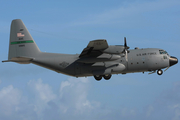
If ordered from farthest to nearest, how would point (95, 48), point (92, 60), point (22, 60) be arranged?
point (22, 60) → point (92, 60) → point (95, 48)

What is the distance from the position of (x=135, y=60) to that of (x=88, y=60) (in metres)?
4.81

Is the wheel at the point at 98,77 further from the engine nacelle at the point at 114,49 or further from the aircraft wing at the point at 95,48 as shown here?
the engine nacelle at the point at 114,49

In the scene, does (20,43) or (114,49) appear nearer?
(114,49)

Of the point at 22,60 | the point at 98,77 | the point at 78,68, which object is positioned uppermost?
the point at 22,60

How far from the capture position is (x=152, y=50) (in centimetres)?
2523

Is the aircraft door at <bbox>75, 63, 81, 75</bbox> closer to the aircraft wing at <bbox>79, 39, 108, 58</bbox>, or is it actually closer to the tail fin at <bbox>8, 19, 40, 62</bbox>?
the aircraft wing at <bbox>79, 39, 108, 58</bbox>

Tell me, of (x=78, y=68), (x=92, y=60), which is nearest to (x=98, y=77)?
(x=78, y=68)

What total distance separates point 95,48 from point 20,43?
27.9 feet

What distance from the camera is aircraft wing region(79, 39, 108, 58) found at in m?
21.5

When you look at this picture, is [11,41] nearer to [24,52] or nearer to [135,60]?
[24,52]

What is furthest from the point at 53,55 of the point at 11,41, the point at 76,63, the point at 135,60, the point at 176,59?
the point at 176,59

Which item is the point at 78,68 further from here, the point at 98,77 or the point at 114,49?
the point at 114,49

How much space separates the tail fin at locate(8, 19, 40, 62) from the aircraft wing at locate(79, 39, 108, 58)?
5.65 metres

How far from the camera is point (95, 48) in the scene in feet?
74.5
